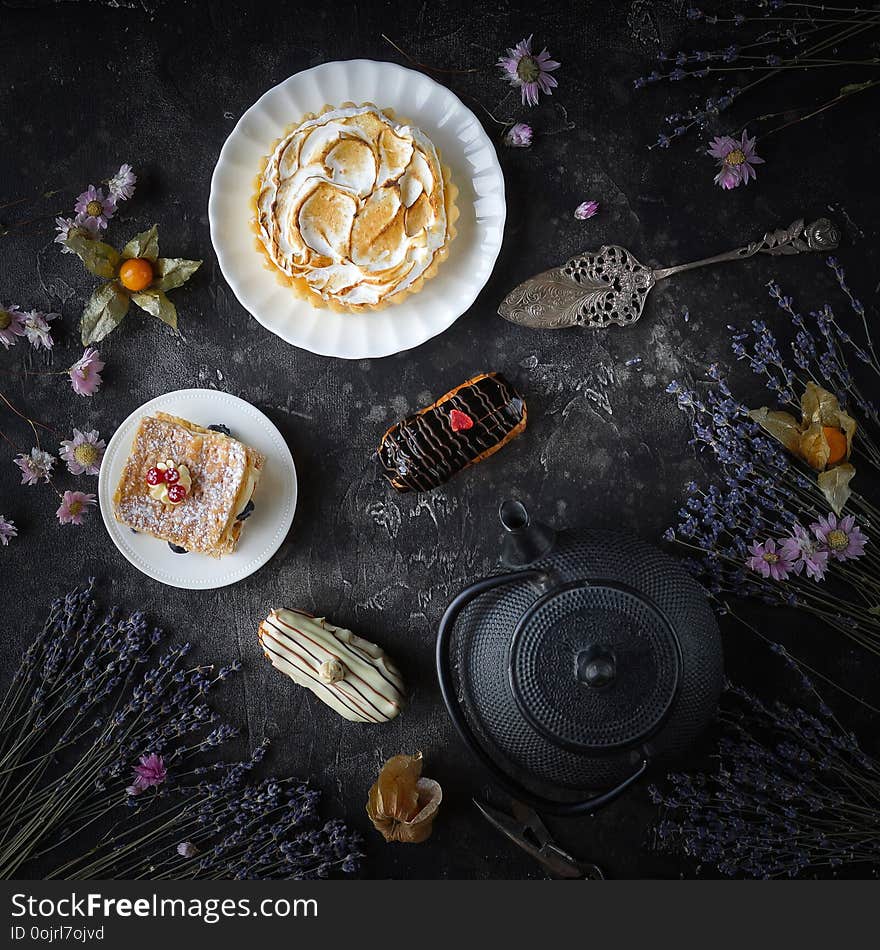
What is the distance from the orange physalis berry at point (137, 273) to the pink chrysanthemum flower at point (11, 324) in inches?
14.1

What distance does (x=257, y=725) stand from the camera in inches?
101

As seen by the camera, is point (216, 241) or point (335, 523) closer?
point (216, 241)

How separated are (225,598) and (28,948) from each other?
43.1 inches

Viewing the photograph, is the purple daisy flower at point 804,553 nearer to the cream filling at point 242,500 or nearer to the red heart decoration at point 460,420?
the red heart decoration at point 460,420

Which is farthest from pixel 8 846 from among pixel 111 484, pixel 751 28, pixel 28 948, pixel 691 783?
pixel 751 28

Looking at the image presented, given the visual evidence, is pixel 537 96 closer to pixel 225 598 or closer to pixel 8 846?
pixel 225 598

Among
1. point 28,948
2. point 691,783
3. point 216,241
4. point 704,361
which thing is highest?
point 216,241

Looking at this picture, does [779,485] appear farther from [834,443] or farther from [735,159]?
[735,159]

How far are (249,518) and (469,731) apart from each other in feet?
3.09

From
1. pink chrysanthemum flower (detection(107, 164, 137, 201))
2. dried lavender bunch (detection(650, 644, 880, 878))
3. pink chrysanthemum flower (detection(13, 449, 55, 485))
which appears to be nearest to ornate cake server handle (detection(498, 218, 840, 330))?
dried lavender bunch (detection(650, 644, 880, 878))

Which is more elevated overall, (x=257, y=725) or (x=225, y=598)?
(x=225, y=598)

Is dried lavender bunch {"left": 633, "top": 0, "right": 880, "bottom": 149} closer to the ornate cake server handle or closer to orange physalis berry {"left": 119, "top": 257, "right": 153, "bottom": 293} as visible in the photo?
the ornate cake server handle

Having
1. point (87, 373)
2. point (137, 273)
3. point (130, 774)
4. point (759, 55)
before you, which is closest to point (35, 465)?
point (87, 373)

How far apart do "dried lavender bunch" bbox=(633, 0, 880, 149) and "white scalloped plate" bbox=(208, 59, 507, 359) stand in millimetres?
552
